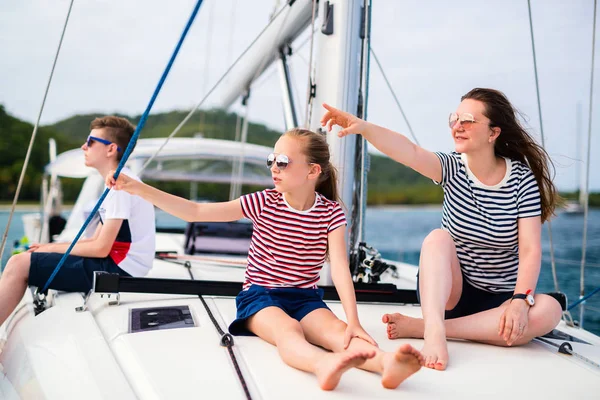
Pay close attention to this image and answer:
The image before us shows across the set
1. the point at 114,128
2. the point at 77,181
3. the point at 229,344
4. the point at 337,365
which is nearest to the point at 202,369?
the point at 229,344

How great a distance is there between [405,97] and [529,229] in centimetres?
187

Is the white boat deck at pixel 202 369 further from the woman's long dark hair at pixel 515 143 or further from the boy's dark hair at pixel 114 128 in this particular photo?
the boy's dark hair at pixel 114 128

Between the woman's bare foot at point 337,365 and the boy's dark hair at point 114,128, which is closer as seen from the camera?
the woman's bare foot at point 337,365

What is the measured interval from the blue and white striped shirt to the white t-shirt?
145 centimetres

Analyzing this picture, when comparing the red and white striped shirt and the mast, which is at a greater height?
the mast

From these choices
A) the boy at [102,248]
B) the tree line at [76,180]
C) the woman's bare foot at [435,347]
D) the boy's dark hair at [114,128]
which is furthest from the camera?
the tree line at [76,180]

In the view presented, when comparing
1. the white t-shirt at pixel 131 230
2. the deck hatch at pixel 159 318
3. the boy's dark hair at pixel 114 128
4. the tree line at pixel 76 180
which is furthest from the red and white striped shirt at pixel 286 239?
the tree line at pixel 76 180

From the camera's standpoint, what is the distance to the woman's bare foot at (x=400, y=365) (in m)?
1.19

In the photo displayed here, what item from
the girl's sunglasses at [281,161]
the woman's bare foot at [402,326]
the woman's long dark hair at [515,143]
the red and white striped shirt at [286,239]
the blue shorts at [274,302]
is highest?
the woman's long dark hair at [515,143]

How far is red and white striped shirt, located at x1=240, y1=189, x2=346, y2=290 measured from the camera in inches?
71.3

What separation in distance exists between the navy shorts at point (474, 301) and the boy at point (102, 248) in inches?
59.3

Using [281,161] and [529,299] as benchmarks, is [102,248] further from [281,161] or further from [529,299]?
[529,299]

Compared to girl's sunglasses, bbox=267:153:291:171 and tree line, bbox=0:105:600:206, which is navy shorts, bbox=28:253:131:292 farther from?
tree line, bbox=0:105:600:206

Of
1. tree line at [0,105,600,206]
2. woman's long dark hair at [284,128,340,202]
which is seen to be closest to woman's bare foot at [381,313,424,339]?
woman's long dark hair at [284,128,340,202]
